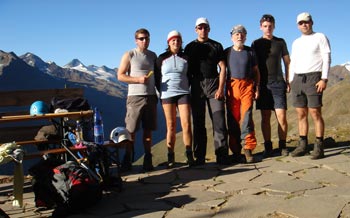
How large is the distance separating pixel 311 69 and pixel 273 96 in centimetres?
105

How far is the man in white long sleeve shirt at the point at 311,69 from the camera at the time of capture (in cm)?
757

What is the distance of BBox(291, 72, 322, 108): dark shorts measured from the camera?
25.1ft

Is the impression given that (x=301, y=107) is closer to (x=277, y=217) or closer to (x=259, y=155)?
(x=259, y=155)

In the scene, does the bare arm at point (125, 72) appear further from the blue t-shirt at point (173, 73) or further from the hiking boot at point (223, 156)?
the hiking boot at point (223, 156)

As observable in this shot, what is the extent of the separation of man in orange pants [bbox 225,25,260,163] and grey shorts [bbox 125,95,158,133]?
1540 millimetres

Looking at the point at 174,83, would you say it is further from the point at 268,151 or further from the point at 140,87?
the point at 268,151

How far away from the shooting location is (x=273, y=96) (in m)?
8.47

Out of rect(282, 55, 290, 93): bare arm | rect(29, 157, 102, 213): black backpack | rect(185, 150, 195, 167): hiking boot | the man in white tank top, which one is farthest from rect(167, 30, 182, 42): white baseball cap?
rect(29, 157, 102, 213): black backpack

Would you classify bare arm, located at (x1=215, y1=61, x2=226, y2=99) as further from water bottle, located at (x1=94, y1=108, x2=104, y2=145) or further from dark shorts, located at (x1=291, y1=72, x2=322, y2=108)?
water bottle, located at (x1=94, y1=108, x2=104, y2=145)

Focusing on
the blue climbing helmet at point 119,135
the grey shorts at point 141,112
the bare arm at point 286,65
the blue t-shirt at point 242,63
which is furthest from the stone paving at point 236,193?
the blue t-shirt at point 242,63

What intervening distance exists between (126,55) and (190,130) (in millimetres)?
1915

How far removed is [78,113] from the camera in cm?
666

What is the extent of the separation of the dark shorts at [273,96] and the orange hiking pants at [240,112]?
51 cm

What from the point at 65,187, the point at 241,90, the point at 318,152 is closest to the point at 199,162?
the point at 241,90
